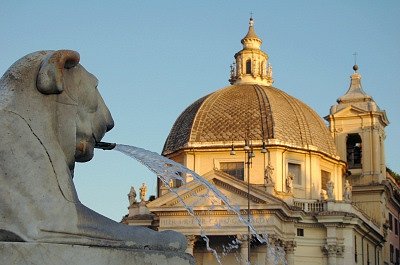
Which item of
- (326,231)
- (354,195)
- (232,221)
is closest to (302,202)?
(326,231)

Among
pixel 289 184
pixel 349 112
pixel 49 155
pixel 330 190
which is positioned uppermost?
pixel 349 112

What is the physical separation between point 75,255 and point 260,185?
4543cm

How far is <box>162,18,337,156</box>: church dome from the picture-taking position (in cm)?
5278

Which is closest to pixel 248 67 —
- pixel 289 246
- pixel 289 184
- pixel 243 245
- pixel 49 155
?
pixel 289 184

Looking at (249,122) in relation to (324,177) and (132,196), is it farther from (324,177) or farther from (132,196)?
(132,196)

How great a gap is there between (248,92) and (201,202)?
1107cm

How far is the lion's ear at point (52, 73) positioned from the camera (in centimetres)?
576

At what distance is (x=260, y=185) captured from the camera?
50688mm

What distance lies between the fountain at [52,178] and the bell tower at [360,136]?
191ft

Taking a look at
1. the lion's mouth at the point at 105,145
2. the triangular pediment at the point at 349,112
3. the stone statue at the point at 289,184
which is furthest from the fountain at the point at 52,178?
the triangular pediment at the point at 349,112

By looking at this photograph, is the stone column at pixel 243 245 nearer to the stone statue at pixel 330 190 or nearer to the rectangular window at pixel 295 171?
the rectangular window at pixel 295 171

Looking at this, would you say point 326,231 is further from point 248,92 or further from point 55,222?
point 55,222

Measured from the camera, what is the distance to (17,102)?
5.74 metres

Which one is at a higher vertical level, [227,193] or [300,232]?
[227,193]
